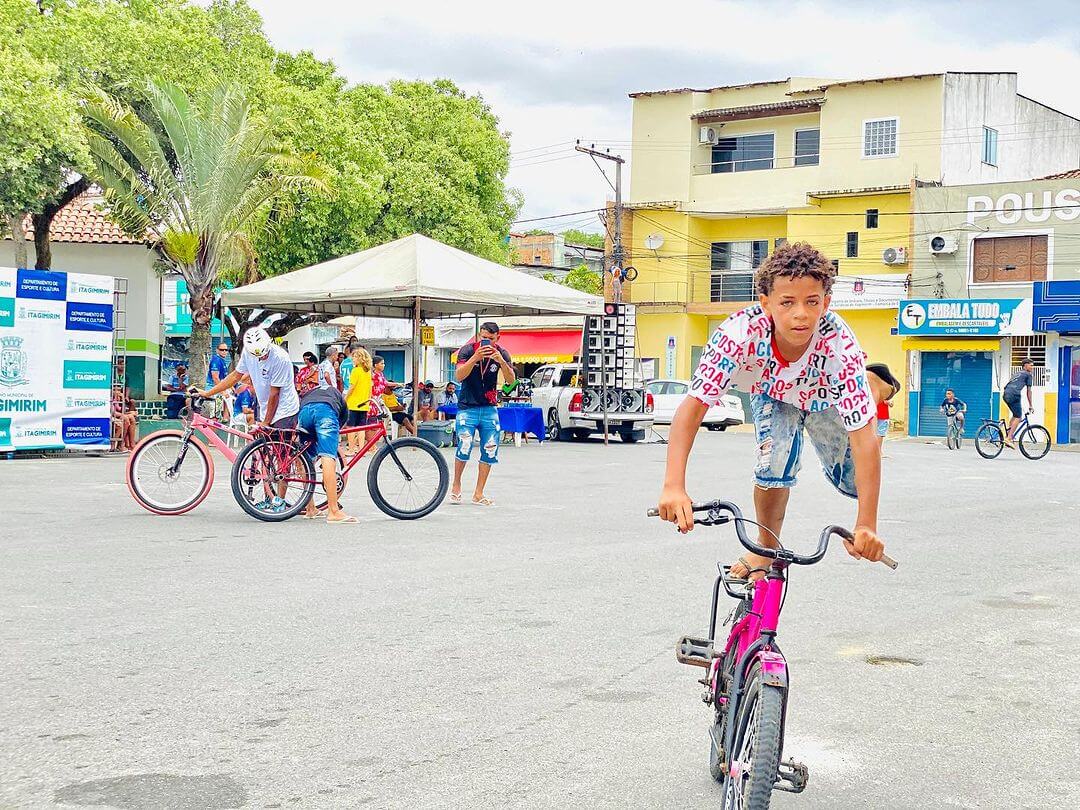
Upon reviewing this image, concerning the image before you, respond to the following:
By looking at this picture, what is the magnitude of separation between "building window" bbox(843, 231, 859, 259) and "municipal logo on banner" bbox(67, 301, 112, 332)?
28.2m

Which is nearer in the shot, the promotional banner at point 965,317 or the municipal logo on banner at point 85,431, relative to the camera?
the municipal logo on banner at point 85,431

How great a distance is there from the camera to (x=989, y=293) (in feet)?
122

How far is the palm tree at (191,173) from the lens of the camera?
22844 millimetres

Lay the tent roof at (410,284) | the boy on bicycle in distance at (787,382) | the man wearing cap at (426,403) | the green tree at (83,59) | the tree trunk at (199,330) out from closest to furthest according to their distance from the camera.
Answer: the boy on bicycle in distance at (787,382), the tent roof at (410,284), the green tree at (83,59), the tree trunk at (199,330), the man wearing cap at (426,403)

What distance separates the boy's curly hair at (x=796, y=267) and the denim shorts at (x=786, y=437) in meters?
0.49

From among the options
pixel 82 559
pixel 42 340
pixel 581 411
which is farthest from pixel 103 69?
pixel 82 559

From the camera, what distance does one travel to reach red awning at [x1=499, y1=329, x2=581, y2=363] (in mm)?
46344

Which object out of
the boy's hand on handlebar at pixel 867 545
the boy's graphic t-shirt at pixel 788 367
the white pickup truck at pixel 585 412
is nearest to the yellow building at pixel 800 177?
the white pickup truck at pixel 585 412

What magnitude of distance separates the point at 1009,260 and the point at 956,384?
3911 mm

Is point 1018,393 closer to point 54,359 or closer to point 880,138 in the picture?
point 54,359

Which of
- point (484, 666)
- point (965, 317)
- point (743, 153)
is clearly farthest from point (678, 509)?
point (743, 153)

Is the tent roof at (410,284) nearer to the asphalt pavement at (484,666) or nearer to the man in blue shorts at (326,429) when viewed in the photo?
the man in blue shorts at (326,429)

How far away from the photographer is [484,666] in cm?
584

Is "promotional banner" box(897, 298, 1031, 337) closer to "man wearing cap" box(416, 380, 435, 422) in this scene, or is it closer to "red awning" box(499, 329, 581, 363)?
"red awning" box(499, 329, 581, 363)
